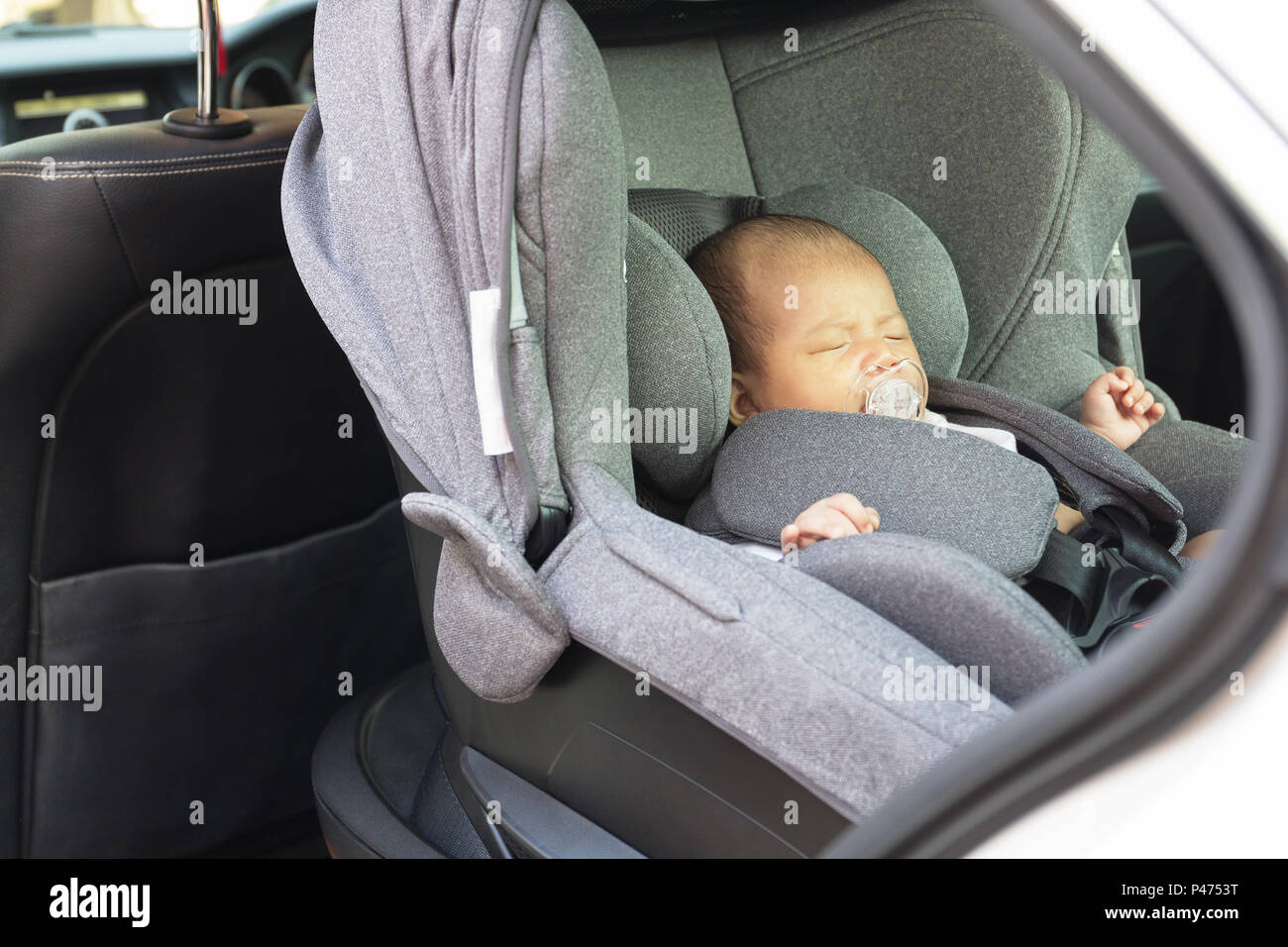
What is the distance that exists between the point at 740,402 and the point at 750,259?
0.19m

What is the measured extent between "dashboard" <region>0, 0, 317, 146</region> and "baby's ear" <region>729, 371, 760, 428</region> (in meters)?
2.27

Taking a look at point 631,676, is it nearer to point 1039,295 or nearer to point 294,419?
point 294,419

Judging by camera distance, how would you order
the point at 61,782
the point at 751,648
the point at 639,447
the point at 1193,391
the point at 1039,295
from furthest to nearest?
the point at 1193,391, the point at 1039,295, the point at 61,782, the point at 639,447, the point at 751,648

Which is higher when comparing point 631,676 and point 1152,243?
point 1152,243

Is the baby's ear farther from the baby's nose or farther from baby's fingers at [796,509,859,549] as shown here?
baby's fingers at [796,509,859,549]

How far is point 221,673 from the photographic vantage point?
5.00ft

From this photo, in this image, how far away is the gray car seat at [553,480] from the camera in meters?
0.90

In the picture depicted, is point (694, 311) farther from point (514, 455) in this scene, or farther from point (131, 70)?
point (131, 70)

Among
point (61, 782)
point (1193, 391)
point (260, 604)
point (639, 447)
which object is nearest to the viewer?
point (639, 447)

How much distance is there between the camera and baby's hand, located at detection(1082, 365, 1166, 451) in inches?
63.4

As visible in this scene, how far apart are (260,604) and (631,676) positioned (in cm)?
72

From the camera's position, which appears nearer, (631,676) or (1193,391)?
(631,676)
